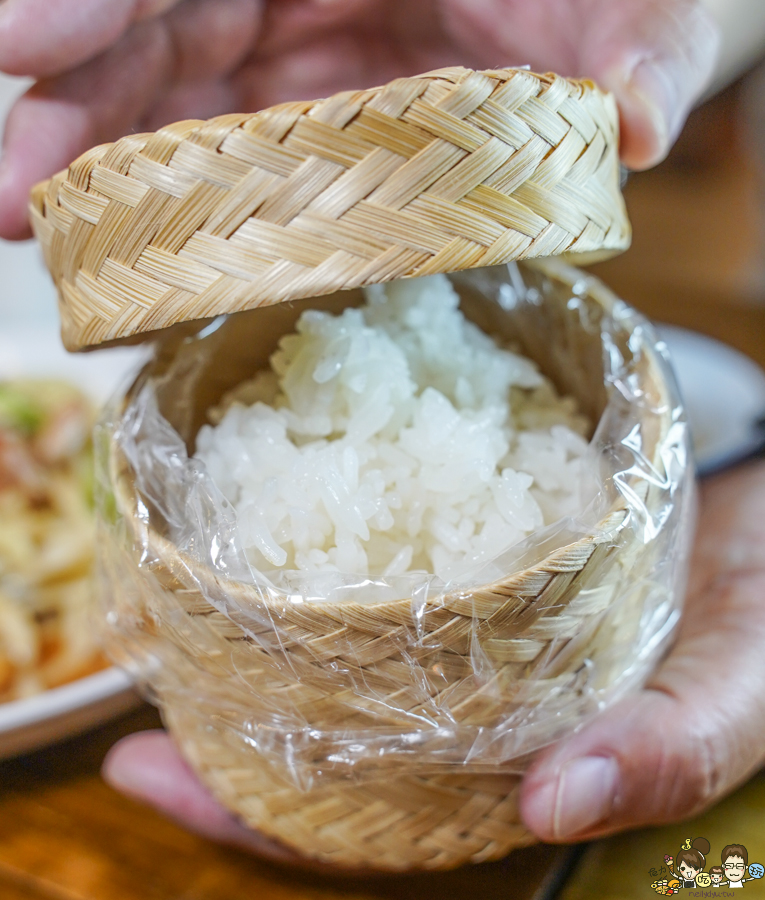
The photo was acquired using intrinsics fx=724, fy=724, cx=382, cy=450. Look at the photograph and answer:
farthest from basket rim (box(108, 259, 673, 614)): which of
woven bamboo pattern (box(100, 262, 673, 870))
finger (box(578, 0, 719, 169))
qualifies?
finger (box(578, 0, 719, 169))

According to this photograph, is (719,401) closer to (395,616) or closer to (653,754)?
(653,754)

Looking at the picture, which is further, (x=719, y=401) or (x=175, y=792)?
(x=719, y=401)

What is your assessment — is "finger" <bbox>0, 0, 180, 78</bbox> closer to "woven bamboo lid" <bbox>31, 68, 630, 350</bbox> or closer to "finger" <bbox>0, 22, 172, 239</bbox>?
"finger" <bbox>0, 22, 172, 239</bbox>

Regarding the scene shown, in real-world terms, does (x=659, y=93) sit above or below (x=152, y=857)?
above

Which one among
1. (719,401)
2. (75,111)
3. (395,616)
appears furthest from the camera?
(719,401)

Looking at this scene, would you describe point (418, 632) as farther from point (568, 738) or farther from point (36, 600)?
point (36, 600)

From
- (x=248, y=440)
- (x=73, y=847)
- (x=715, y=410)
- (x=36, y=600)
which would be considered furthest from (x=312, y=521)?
(x=715, y=410)

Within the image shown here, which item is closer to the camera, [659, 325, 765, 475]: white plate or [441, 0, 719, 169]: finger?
[441, 0, 719, 169]: finger

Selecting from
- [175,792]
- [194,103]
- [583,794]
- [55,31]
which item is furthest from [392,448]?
[194,103]
